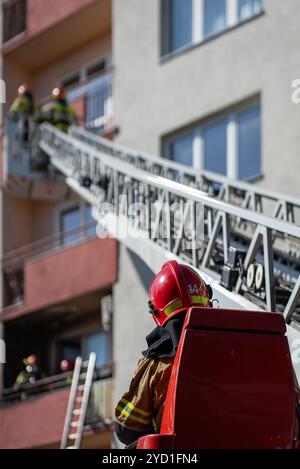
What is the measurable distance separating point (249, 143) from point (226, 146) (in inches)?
23.4

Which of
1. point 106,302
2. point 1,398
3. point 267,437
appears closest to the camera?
point 267,437

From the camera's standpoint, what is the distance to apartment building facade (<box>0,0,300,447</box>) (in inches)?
611

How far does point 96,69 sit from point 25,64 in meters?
1.94

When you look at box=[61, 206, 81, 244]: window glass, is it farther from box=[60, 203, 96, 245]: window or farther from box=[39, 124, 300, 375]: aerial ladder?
box=[39, 124, 300, 375]: aerial ladder

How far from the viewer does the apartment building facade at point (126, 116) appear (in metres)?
15.5

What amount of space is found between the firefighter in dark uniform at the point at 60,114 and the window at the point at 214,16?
116 inches

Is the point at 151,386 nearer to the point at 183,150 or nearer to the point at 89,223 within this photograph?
the point at 183,150

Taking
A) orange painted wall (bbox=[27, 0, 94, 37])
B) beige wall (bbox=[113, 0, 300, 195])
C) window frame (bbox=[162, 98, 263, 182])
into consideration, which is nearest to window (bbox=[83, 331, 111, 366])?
beige wall (bbox=[113, 0, 300, 195])

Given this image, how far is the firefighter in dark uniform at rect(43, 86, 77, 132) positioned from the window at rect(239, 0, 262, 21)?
11.9 feet

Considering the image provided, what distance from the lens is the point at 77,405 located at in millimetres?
17266

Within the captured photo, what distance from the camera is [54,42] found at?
21703mm
